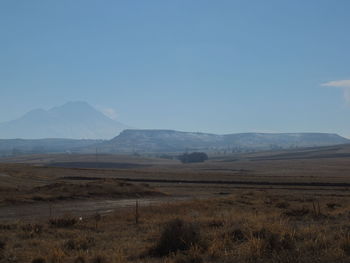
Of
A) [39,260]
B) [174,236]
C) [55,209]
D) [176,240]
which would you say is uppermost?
[174,236]

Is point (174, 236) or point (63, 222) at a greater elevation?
point (174, 236)

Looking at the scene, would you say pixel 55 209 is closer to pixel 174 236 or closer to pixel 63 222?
pixel 63 222

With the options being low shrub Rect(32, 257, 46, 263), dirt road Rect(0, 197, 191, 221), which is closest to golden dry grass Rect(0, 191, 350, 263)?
low shrub Rect(32, 257, 46, 263)

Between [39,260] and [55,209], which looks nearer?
[39,260]

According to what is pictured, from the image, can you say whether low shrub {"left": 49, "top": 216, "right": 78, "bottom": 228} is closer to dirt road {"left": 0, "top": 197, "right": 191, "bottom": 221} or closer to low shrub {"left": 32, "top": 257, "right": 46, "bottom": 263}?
dirt road {"left": 0, "top": 197, "right": 191, "bottom": 221}

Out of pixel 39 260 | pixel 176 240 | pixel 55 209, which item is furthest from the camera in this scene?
pixel 55 209

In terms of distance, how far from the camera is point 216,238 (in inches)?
619

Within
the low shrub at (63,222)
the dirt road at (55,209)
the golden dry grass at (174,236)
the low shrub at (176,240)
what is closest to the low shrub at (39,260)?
the golden dry grass at (174,236)

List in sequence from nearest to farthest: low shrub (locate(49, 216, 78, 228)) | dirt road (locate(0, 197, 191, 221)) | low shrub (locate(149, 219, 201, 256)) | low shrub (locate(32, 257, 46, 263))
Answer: low shrub (locate(32, 257, 46, 263)) < low shrub (locate(149, 219, 201, 256)) < low shrub (locate(49, 216, 78, 228)) < dirt road (locate(0, 197, 191, 221))

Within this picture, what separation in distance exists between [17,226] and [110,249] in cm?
749

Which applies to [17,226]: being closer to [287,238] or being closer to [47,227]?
[47,227]

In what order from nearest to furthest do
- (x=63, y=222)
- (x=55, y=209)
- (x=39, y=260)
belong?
(x=39, y=260)
(x=63, y=222)
(x=55, y=209)

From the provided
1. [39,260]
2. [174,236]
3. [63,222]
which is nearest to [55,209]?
[63,222]

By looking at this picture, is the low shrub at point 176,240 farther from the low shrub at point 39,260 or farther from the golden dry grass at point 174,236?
the low shrub at point 39,260
